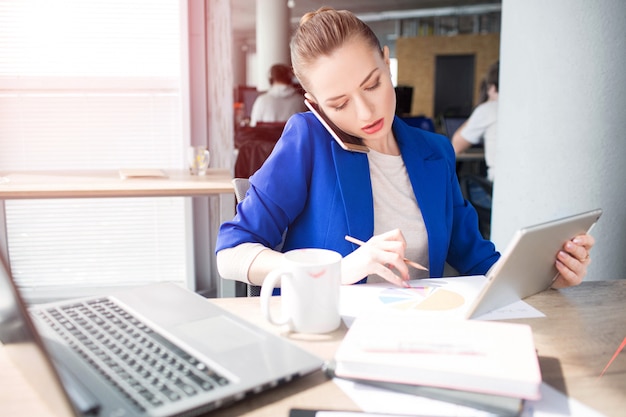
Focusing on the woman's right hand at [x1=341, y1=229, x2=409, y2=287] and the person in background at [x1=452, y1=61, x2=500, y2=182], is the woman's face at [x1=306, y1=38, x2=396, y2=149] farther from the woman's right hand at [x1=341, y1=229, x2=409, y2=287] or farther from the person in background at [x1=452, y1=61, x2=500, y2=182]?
the person in background at [x1=452, y1=61, x2=500, y2=182]

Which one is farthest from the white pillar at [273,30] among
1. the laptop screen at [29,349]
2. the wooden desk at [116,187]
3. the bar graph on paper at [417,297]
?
the laptop screen at [29,349]

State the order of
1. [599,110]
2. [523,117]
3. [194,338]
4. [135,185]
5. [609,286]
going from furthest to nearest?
[135,185]
[523,117]
[599,110]
[609,286]
[194,338]

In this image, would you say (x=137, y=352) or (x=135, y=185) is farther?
(x=135, y=185)

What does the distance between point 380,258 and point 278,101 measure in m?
4.41

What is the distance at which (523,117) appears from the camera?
214 cm

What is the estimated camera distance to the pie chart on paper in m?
1.05

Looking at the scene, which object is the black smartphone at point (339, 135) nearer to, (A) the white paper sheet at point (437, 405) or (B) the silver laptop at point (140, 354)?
(B) the silver laptop at point (140, 354)

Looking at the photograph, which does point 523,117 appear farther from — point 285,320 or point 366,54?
point 285,320

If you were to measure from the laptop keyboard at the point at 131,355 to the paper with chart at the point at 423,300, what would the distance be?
33 cm

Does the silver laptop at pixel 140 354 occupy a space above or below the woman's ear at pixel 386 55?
below

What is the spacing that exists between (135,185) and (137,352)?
1905 millimetres

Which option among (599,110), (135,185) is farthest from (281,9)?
(599,110)

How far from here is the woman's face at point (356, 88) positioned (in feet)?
4.24

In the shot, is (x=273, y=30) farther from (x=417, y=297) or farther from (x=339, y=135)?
(x=417, y=297)
